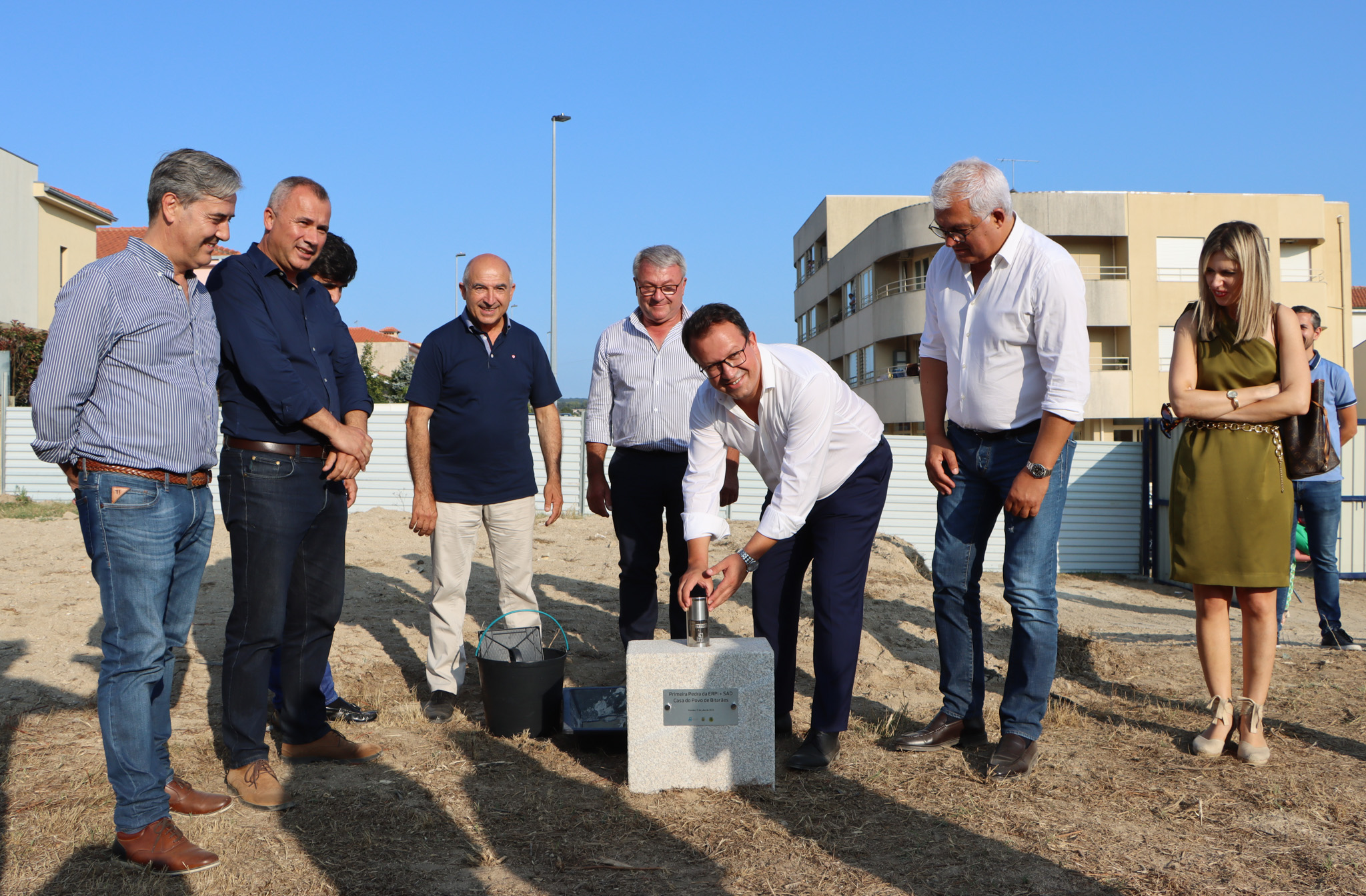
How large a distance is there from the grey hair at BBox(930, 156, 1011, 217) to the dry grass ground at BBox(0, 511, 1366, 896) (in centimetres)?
202

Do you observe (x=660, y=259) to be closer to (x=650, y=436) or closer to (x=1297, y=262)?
(x=650, y=436)

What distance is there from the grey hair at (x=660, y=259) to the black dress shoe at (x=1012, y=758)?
8.42 ft

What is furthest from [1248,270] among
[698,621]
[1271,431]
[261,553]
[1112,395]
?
[1112,395]

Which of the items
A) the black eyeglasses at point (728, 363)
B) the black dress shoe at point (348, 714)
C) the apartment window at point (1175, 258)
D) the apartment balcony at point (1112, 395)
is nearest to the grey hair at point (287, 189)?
the black eyeglasses at point (728, 363)

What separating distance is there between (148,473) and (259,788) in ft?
3.90

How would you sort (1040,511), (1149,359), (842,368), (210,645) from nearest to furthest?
(1040,511), (210,645), (1149,359), (842,368)

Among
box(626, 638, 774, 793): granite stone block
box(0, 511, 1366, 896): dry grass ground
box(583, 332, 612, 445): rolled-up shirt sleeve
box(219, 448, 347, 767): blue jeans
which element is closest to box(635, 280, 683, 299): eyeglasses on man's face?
box(583, 332, 612, 445): rolled-up shirt sleeve

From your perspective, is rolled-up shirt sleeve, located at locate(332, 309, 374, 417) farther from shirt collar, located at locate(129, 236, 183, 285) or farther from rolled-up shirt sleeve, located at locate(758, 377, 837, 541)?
rolled-up shirt sleeve, located at locate(758, 377, 837, 541)

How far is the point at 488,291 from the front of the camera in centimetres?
450

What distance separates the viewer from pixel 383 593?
7.17 metres

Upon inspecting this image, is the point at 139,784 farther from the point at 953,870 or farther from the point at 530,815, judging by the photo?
the point at 953,870

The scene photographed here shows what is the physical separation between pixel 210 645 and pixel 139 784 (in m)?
2.93

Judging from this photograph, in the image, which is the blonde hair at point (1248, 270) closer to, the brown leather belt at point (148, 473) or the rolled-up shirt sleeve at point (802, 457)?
the rolled-up shirt sleeve at point (802, 457)

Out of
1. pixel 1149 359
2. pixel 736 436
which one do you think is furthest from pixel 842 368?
pixel 736 436
